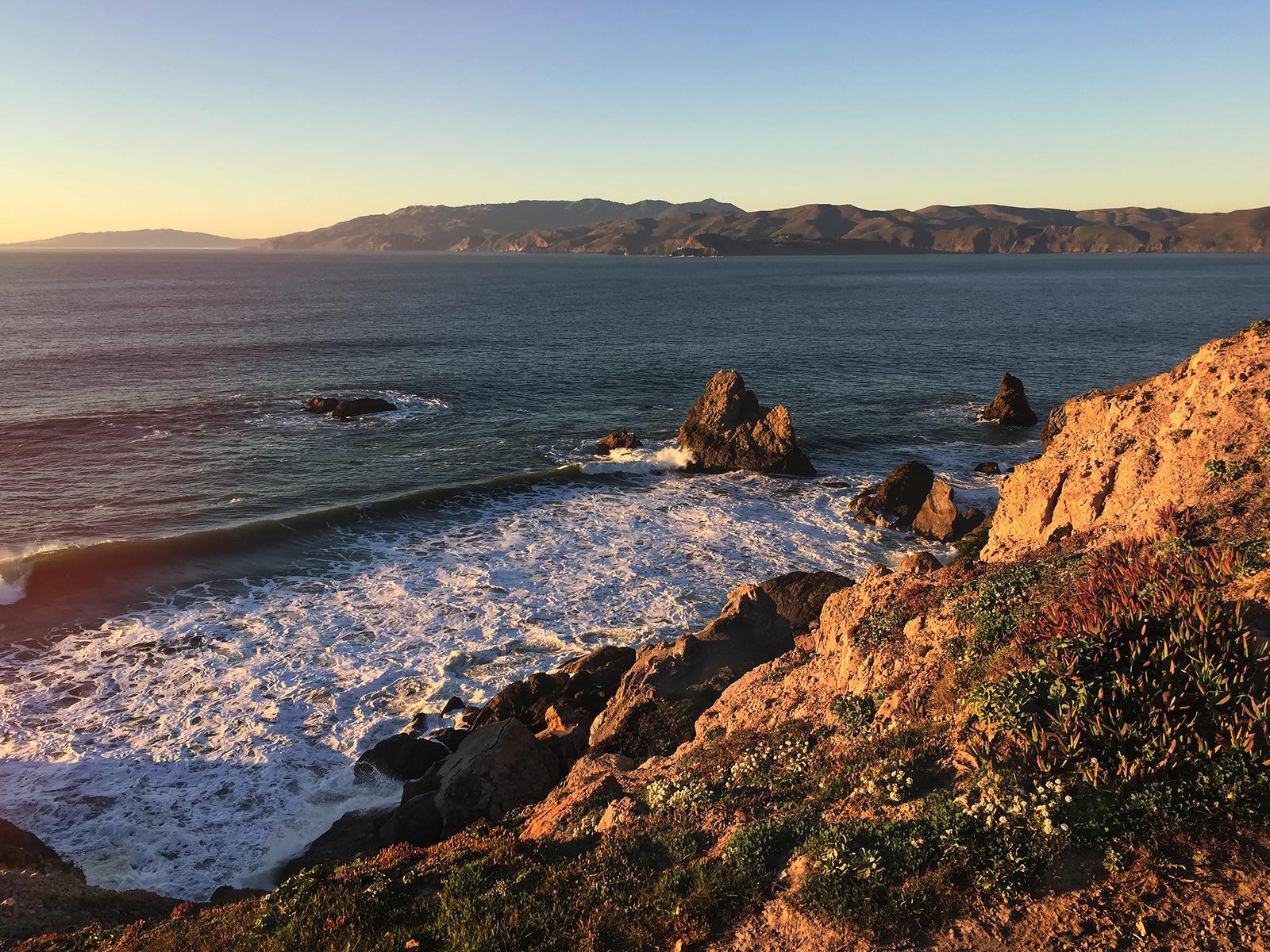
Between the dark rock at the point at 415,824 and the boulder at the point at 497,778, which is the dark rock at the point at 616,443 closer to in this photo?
the boulder at the point at 497,778

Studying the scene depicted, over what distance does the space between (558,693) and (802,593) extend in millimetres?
7461

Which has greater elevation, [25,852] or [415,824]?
[25,852]

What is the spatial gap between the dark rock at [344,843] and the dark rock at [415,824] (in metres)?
0.28

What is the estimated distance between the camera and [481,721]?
20.3 metres

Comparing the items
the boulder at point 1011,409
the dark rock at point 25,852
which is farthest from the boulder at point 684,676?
the boulder at point 1011,409

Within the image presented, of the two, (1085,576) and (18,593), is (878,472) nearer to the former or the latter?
(1085,576)

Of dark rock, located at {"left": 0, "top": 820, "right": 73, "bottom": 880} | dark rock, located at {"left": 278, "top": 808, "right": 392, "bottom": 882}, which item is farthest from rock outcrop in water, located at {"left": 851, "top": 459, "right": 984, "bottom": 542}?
dark rock, located at {"left": 0, "top": 820, "right": 73, "bottom": 880}

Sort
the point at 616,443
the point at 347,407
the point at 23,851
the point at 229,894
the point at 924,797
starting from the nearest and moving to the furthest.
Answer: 1. the point at 924,797
2. the point at 23,851
3. the point at 229,894
4. the point at 616,443
5. the point at 347,407

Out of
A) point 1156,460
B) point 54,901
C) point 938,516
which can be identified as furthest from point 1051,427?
point 54,901

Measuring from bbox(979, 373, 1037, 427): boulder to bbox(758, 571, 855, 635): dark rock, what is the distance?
36835 mm

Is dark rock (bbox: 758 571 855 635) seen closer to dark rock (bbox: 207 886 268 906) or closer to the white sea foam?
the white sea foam

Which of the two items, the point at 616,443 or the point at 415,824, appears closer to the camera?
the point at 415,824

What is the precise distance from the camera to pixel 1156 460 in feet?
59.5

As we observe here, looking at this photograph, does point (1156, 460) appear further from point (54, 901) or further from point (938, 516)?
point (54, 901)
